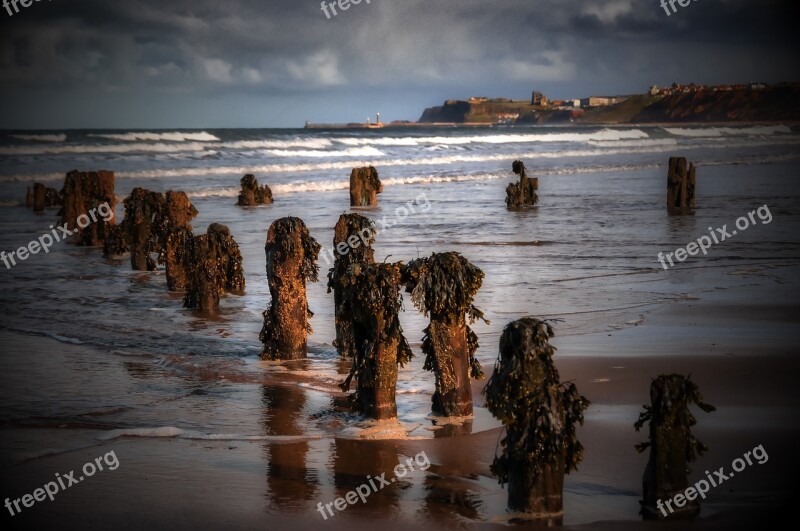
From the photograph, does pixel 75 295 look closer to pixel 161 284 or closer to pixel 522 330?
pixel 161 284

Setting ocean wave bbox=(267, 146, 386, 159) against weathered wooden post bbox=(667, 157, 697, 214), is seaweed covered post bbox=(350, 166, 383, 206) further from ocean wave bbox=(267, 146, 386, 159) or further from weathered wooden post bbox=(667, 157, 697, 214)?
ocean wave bbox=(267, 146, 386, 159)

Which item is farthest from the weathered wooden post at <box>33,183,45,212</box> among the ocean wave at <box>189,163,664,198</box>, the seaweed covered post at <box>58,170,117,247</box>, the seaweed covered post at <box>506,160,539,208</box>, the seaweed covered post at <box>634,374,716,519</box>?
the seaweed covered post at <box>634,374,716,519</box>

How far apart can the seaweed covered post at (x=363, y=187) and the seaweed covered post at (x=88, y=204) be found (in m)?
7.92

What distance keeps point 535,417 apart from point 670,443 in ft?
2.54

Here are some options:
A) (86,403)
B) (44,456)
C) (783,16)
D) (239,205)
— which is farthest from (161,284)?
(783,16)

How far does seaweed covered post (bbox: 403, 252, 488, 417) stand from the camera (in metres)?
6.88

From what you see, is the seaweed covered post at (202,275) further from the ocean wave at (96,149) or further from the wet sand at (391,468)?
the ocean wave at (96,149)

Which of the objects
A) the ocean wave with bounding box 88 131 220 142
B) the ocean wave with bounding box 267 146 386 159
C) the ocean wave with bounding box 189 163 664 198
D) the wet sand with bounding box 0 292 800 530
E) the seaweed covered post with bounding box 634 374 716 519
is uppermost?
the ocean wave with bounding box 88 131 220 142

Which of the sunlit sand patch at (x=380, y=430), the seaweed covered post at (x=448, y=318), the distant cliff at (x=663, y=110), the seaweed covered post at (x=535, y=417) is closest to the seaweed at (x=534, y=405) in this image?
the seaweed covered post at (x=535, y=417)

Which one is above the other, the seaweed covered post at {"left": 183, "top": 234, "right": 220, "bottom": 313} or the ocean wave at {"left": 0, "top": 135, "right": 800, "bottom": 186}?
the ocean wave at {"left": 0, "top": 135, "right": 800, "bottom": 186}

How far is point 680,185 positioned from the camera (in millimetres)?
23266

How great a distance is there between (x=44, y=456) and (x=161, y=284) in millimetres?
A: 8032

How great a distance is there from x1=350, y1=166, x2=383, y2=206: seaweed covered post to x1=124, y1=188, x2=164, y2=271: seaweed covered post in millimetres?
10471

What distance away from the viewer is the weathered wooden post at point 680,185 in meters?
23.2
